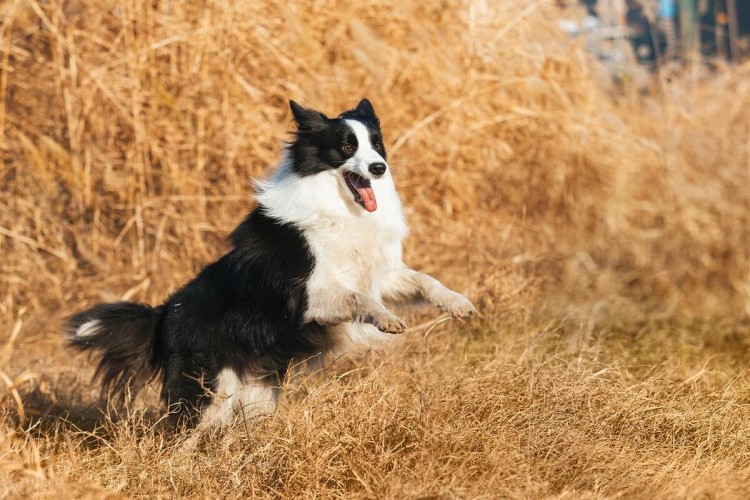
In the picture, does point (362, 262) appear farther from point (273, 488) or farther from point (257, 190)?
point (273, 488)

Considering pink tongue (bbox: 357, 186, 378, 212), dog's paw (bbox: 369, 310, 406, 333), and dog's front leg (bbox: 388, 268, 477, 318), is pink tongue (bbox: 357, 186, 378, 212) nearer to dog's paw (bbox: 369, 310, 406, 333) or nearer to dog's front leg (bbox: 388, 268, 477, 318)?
dog's front leg (bbox: 388, 268, 477, 318)

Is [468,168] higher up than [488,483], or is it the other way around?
[468,168]

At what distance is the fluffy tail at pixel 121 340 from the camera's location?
4.23 metres

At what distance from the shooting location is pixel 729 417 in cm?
367

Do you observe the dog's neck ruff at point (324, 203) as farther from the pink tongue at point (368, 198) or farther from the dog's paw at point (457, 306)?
the dog's paw at point (457, 306)

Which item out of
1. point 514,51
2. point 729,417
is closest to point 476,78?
point 514,51

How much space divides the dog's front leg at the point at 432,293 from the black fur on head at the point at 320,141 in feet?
1.94

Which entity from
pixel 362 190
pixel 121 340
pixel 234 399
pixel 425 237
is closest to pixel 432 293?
pixel 362 190

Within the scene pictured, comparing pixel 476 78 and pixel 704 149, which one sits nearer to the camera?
pixel 476 78

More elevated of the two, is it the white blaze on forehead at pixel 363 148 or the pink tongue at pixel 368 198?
the white blaze on forehead at pixel 363 148

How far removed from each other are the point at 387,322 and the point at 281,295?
54 centimetres

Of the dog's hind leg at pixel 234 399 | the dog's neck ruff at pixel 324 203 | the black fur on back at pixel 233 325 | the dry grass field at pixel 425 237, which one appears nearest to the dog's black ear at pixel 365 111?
the dog's neck ruff at pixel 324 203

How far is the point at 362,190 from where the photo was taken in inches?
166

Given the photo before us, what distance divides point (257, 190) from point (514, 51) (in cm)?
364
